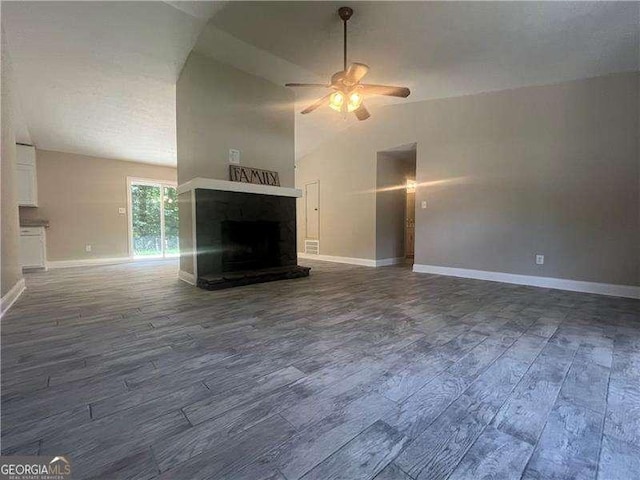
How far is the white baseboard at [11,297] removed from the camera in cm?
246

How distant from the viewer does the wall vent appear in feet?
22.0

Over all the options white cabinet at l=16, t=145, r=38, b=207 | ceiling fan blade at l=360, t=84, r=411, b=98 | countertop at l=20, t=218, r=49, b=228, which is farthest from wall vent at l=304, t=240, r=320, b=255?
white cabinet at l=16, t=145, r=38, b=207

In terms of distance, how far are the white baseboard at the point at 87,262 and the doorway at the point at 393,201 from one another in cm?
551

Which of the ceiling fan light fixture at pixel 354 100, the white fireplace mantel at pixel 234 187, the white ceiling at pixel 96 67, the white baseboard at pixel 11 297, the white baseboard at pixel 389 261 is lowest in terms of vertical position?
the white baseboard at pixel 389 261

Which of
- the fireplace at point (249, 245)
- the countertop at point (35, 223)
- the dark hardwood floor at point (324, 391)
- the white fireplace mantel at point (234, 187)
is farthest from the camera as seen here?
the countertop at point (35, 223)

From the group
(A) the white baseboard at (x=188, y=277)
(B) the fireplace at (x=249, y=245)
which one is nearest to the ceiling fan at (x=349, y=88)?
(B) the fireplace at (x=249, y=245)

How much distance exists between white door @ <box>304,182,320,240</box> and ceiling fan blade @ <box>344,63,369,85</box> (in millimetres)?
3819

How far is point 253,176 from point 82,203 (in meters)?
4.20

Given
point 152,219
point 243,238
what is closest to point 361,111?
point 243,238

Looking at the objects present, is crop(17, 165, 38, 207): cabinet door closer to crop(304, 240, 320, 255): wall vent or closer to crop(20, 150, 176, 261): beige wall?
crop(20, 150, 176, 261): beige wall

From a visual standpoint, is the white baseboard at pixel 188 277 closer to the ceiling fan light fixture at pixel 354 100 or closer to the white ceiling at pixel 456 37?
the ceiling fan light fixture at pixel 354 100

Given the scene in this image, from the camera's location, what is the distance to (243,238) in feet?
13.4

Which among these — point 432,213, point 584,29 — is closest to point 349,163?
point 432,213

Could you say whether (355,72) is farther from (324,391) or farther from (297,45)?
(324,391)
